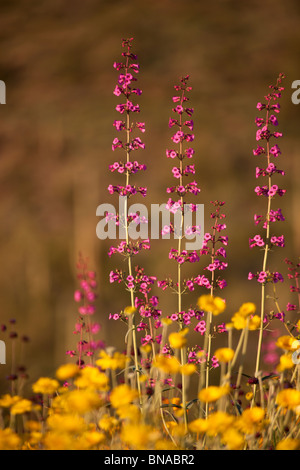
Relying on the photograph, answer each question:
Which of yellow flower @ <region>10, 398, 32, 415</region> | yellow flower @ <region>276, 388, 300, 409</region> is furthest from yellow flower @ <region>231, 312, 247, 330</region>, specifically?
yellow flower @ <region>10, 398, 32, 415</region>

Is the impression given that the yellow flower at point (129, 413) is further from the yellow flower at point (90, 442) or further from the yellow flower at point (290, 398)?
the yellow flower at point (290, 398)

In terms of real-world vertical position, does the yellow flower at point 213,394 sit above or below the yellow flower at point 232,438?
above

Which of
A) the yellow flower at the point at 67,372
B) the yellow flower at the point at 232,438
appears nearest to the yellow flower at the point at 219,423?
the yellow flower at the point at 232,438

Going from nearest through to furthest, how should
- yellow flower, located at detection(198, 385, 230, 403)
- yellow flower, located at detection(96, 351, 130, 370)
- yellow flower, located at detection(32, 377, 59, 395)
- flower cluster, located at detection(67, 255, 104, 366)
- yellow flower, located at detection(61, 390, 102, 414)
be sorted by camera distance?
1. yellow flower, located at detection(61, 390, 102, 414)
2. yellow flower, located at detection(198, 385, 230, 403)
3. yellow flower, located at detection(96, 351, 130, 370)
4. yellow flower, located at detection(32, 377, 59, 395)
5. flower cluster, located at detection(67, 255, 104, 366)

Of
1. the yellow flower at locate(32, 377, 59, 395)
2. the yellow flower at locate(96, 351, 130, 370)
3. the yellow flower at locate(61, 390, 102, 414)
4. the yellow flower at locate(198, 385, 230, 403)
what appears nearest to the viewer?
the yellow flower at locate(61, 390, 102, 414)

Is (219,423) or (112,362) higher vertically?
(112,362)

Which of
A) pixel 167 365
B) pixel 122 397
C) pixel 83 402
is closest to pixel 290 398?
pixel 167 365

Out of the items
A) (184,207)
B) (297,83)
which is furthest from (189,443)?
(297,83)

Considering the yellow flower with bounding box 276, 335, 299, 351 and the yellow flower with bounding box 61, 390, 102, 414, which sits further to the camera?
the yellow flower with bounding box 276, 335, 299, 351

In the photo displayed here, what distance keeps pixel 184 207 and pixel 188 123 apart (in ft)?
1.10

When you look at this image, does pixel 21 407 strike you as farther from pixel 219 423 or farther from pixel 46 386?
pixel 219 423

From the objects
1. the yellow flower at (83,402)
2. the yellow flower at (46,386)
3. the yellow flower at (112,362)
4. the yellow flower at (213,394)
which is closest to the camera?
the yellow flower at (83,402)

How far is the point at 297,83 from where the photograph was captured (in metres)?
3.39

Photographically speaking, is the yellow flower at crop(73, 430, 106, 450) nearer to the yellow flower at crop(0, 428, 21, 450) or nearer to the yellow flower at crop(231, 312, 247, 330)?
the yellow flower at crop(0, 428, 21, 450)
